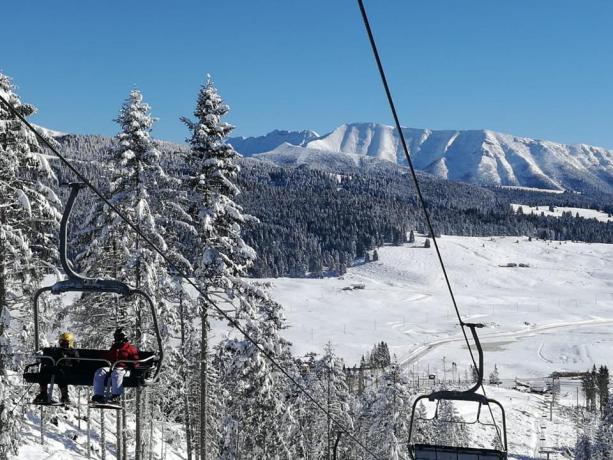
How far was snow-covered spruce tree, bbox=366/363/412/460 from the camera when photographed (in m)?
37.3

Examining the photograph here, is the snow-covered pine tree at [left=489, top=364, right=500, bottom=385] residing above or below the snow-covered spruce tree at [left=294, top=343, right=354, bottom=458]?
below

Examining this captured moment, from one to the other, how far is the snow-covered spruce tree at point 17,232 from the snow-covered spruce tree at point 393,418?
78.8 ft

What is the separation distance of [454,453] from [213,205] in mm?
11018

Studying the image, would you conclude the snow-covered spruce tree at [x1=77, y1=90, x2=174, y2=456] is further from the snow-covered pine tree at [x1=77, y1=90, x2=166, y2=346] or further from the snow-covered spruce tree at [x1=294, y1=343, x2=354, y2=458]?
the snow-covered spruce tree at [x1=294, y1=343, x2=354, y2=458]

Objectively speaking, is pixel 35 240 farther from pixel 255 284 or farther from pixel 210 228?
pixel 255 284

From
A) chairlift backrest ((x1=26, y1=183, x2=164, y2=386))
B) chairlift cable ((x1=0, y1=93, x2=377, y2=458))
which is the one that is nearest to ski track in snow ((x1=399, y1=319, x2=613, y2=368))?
chairlift cable ((x1=0, y1=93, x2=377, y2=458))

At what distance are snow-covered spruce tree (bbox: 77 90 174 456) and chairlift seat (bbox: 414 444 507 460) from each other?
1048 cm

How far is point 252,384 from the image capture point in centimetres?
2694

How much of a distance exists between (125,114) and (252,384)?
12051mm

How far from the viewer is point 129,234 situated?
2192cm

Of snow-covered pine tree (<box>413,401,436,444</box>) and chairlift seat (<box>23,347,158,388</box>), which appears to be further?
snow-covered pine tree (<box>413,401,436,444</box>)

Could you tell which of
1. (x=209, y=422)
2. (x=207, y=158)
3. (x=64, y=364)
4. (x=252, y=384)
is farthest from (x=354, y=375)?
(x=64, y=364)

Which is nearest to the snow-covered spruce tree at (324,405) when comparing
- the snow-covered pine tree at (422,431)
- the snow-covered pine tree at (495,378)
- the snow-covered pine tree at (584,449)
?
the snow-covered pine tree at (422,431)

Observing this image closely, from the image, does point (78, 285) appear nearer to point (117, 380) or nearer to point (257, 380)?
point (117, 380)
